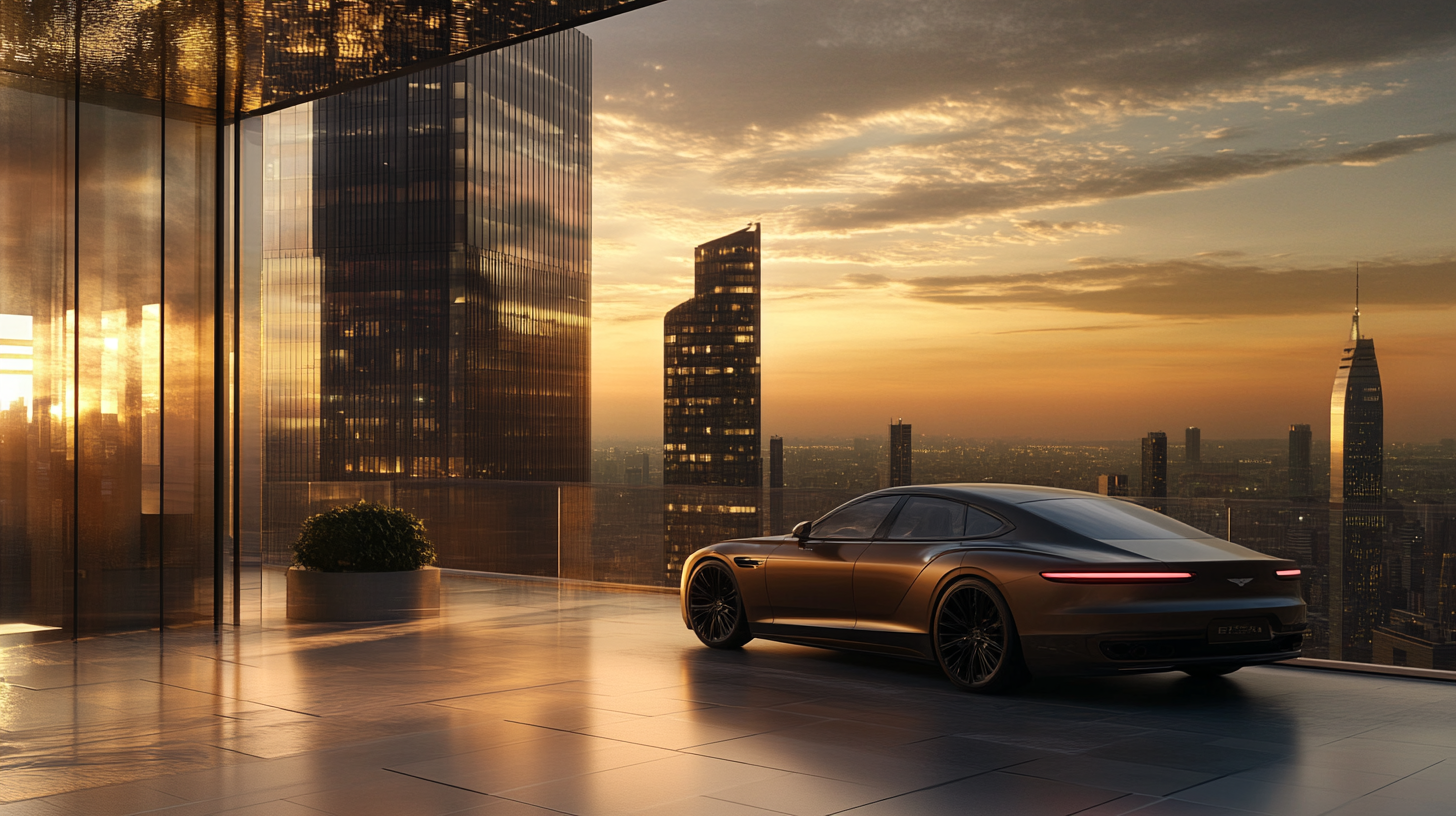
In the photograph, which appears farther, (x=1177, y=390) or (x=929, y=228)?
(x=929, y=228)

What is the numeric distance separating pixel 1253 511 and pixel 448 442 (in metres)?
127

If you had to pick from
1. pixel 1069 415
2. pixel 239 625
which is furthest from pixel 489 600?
pixel 1069 415

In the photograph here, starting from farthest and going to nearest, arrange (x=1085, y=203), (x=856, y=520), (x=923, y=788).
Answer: (x=1085, y=203), (x=856, y=520), (x=923, y=788)

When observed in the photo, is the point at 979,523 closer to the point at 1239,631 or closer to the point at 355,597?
the point at 1239,631

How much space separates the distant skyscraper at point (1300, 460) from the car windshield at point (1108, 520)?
3510 centimetres

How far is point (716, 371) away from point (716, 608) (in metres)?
140

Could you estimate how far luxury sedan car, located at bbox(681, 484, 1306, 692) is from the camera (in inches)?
297

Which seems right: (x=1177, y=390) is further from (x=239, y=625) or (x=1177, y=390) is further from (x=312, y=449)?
(x=312, y=449)

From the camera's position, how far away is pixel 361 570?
41.8ft

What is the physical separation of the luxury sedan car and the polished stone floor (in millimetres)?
297

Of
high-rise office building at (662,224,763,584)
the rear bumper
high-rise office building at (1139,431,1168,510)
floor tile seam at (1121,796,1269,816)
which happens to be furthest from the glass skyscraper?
floor tile seam at (1121,796,1269,816)

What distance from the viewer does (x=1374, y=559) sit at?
1006 centimetres

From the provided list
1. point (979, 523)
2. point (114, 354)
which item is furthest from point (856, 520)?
point (114, 354)

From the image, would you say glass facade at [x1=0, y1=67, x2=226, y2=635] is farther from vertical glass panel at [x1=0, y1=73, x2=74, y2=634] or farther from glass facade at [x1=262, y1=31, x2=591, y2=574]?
Result: glass facade at [x1=262, y1=31, x2=591, y2=574]
